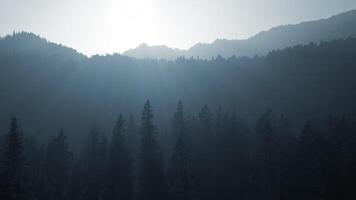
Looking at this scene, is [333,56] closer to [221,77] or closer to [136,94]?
[221,77]

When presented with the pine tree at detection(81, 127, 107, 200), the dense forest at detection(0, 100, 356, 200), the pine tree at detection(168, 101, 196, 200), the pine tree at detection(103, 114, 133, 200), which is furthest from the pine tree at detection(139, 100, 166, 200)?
the pine tree at detection(81, 127, 107, 200)

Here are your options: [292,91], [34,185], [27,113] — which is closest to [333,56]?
[292,91]

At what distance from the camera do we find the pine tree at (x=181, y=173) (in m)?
38.7

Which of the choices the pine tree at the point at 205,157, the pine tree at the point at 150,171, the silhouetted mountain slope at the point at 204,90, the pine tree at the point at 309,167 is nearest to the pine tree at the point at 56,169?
the pine tree at the point at 150,171

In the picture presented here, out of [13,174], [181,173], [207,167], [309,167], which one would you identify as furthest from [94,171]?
[309,167]

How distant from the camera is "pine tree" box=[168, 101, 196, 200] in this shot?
127 ft

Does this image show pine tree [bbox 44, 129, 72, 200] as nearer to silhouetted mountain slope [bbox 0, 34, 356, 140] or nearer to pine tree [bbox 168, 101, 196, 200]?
pine tree [bbox 168, 101, 196, 200]

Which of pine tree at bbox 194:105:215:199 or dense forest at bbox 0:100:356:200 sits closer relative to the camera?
dense forest at bbox 0:100:356:200

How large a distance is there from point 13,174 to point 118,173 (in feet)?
67.9

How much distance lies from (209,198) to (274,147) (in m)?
12.2

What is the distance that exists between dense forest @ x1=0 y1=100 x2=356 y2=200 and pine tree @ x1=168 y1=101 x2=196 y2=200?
0.10m

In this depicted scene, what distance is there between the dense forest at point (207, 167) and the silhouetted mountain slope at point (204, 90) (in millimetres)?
67028

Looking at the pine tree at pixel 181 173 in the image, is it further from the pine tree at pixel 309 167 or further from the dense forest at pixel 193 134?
the pine tree at pixel 309 167

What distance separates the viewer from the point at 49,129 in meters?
140
